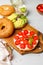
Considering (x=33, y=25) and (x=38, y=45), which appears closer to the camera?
(x=38, y=45)

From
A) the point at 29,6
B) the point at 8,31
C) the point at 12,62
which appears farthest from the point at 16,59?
the point at 29,6

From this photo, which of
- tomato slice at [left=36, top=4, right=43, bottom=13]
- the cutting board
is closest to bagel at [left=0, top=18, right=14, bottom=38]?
the cutting board

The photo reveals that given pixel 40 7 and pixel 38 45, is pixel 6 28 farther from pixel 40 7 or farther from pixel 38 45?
pixel 40 7

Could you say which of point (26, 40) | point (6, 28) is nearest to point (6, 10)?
point (6, 28)

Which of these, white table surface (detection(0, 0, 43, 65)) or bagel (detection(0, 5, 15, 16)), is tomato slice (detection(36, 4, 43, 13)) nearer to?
white table surface (detection(0, 0, 43, 65))

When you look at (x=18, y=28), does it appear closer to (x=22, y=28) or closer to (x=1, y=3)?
(x=22, y=28)

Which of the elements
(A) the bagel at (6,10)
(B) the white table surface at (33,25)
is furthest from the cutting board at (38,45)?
(A) the bagel at (6,10)
